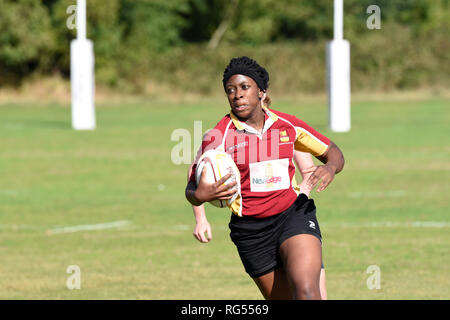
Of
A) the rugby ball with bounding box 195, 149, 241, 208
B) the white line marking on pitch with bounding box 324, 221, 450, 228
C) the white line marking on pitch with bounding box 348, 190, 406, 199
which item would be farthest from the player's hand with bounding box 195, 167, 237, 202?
the white line marking on pitch with bounding box 348, 190, 406, 199

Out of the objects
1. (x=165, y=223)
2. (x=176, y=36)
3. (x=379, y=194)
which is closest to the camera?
(x=165, y=223)

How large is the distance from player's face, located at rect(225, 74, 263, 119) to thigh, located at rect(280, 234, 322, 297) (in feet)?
3.10

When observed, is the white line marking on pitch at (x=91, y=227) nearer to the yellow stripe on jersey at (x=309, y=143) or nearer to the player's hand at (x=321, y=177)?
the yellow stripe on jersey at (x=309, y=143)

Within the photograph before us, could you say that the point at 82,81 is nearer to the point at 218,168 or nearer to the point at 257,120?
the point at 257,120

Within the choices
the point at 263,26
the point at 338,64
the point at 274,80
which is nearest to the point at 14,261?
the point at 338,64

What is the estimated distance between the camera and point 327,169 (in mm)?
7012

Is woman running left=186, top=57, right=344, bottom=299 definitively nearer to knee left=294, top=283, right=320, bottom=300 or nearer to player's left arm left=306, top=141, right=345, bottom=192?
player's left arm left=306, top=141, right=345, bottom=192

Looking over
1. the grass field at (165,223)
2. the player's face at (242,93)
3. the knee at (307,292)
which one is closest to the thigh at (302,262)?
the knee at (307,292)

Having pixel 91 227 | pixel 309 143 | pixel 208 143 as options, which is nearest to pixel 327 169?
pixel 309 143

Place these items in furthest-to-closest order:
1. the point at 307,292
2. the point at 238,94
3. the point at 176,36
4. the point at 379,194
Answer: the point at 176,36 < the point at 379,194 < the point at 238,94 < the point at 307,292

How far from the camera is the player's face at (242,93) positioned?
7000 millimetres

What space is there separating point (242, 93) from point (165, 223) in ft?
23.9

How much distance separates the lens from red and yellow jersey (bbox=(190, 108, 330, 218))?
705cm

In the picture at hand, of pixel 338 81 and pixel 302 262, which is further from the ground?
pixel 338 81
